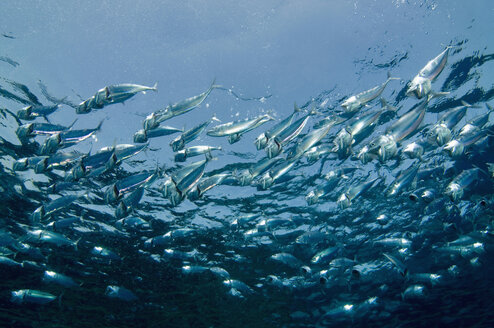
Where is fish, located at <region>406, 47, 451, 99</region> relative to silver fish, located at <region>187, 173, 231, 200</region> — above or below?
above

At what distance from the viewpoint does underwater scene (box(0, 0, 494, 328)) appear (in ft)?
18.4

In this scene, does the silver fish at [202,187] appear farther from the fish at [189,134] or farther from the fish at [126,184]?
the fish at [189,134]

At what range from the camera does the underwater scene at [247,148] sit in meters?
5.61

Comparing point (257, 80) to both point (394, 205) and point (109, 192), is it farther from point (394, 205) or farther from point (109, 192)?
point (394, 205)

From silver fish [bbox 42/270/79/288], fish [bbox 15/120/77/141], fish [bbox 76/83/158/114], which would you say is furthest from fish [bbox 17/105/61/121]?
silver fish [bbox 42/270/79/288]

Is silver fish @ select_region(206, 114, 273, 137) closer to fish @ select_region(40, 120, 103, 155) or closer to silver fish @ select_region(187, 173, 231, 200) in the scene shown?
silver fish @ select_region(187, 173, 231, 200)

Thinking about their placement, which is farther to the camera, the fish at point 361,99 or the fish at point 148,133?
the fish at point 361,99

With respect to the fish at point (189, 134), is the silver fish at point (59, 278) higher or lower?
lower

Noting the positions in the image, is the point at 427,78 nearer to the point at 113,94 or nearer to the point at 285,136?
the point at 285,136

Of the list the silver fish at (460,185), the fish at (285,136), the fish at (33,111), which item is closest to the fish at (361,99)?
the fish at (285,136)

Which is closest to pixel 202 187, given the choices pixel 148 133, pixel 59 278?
pixel 148 133

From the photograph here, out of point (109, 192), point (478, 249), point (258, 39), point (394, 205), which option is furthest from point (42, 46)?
point (478, 249)

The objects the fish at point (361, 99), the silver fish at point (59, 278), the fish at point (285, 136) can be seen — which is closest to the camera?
the fish at point (285, 136)

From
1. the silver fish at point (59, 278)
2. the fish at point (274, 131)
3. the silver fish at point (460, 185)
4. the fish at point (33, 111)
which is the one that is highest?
the fish at point (33, 111)
